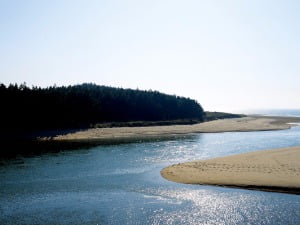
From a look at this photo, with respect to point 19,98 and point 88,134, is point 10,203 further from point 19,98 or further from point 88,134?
point 19,98

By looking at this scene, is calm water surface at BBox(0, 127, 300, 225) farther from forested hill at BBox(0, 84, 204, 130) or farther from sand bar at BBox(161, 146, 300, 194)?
forested hill at BBox(0, 84, 204, 130)

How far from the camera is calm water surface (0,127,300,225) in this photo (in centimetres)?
2307

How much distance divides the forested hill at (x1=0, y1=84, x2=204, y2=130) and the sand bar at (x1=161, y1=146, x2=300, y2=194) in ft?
199

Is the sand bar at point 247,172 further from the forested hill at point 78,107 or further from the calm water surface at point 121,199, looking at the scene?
the forested hill at point 78,107

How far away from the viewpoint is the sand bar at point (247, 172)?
30.4 metres

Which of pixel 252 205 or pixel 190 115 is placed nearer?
pixel 252 205

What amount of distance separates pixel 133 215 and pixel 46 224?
5.63 m

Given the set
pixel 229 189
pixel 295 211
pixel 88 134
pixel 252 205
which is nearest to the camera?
pixel 295 211

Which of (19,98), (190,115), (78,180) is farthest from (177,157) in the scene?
(190,115)

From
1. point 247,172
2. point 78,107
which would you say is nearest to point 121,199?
point 247,172

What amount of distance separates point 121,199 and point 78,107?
8228 cm

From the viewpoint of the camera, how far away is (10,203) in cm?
2708

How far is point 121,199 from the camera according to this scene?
27.7 m

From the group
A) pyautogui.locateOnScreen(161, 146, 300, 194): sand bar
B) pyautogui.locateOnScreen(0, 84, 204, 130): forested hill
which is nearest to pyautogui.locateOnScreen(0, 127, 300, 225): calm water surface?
pyautogui.locateOnScreen(161, 146, 300, 194): sand bar
